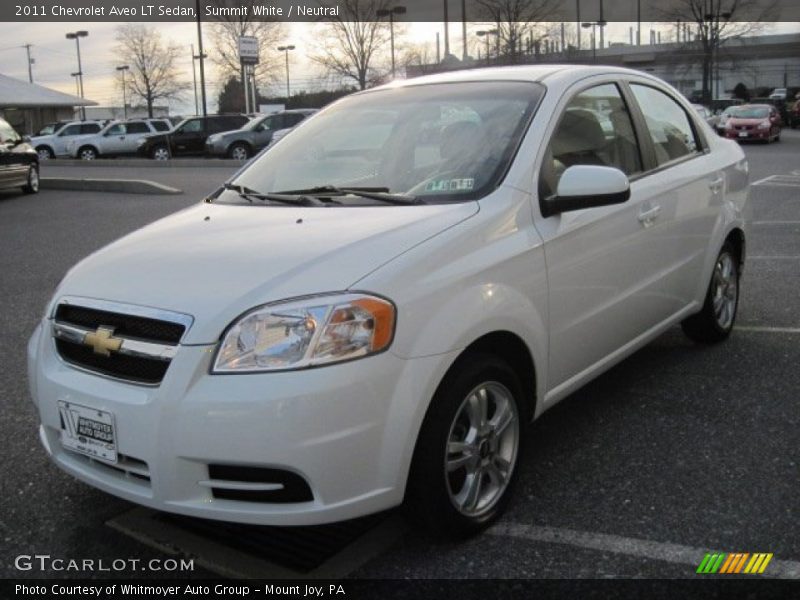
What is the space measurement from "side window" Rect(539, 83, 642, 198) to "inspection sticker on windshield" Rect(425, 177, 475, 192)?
0.29 m

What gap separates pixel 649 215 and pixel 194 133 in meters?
27.8

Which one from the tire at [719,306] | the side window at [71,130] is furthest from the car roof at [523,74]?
the side window at [71,130]

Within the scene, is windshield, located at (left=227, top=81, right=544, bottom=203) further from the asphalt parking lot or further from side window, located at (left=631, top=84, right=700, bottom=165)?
the asphalt parking lot

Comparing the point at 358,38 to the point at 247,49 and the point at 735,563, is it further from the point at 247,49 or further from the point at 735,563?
the point at 735,563

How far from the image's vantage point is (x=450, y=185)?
3.39m

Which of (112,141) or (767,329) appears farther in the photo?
(112,141)

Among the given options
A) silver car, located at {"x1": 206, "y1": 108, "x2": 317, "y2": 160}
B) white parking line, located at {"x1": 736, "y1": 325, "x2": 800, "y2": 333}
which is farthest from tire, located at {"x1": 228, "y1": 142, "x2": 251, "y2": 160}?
white parking line, located at {"x1": 736, "y1": 325, "x2": 800, "y2": 333}

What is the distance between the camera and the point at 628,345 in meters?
4.07

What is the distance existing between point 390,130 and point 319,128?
50cm

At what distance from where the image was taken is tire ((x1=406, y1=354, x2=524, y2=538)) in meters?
2.80

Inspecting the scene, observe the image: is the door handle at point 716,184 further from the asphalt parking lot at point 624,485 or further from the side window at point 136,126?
the side window at point 136,126

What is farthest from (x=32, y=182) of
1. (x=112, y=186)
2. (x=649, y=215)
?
(x=649, y=215)

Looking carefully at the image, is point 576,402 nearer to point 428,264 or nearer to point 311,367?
point 428,264

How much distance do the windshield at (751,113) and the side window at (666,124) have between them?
27.1m
